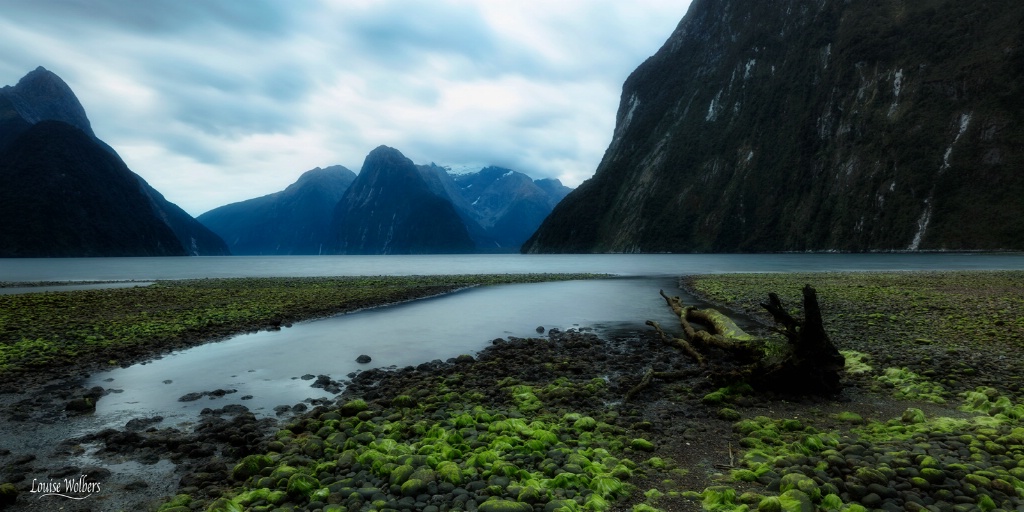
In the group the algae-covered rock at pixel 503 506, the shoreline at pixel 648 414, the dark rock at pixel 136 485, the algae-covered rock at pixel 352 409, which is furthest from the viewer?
the algae-covered rock at pixel 352 409

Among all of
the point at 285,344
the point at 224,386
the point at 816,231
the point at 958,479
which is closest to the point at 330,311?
the point at 285,344

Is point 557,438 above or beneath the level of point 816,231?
beneath

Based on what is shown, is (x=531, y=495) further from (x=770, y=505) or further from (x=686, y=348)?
(x=686, y=348)

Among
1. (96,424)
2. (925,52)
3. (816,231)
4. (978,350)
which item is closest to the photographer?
(96,424)

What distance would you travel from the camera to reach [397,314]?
118 ft

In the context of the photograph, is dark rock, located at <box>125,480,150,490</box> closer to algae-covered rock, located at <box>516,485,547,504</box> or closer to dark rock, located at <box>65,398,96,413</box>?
dark rock, located at <box>65,398,96,413</box>

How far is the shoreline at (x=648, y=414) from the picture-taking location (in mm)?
8781

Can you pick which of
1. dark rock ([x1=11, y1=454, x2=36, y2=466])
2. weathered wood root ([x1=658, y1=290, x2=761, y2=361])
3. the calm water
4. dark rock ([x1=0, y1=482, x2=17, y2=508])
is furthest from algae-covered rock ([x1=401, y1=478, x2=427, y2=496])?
the calm water

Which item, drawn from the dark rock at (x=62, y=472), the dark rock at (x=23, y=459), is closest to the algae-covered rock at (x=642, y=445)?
the dark rock at (x=62, y=472)

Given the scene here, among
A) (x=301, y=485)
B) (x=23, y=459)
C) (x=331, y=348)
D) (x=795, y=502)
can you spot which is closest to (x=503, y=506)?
(x=301, y=485)

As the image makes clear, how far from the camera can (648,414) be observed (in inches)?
507

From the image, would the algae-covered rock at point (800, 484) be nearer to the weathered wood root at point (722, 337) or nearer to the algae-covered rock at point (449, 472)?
the algae-covered rock at point (449, 472)

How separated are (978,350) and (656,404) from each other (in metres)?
13.3

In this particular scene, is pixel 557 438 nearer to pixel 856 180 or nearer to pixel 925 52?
pixel 856 180
